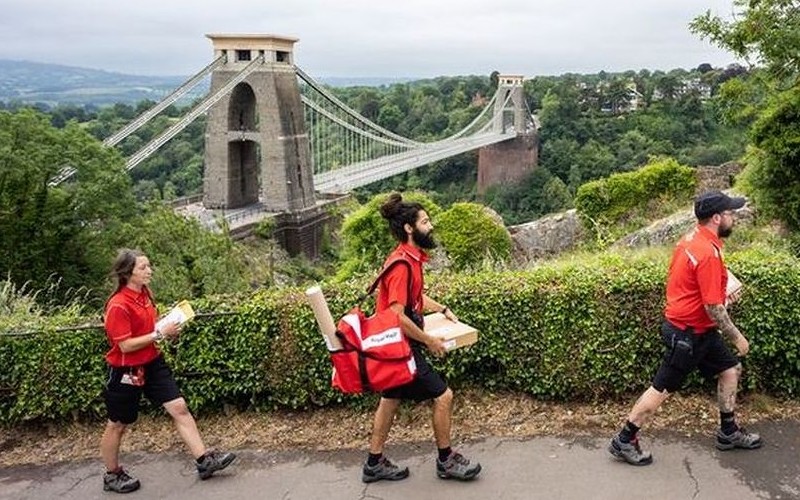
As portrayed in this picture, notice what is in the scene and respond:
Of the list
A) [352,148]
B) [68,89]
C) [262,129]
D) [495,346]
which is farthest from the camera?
[68,89]

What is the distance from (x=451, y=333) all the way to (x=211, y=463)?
1376 mm

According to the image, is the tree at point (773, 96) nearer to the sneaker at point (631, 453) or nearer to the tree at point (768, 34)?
the tree at point (768, 34)

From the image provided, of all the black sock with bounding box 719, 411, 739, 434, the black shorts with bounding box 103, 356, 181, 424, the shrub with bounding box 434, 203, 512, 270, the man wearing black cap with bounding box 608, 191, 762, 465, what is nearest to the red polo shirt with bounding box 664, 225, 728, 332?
the man wearing black cap with bounding box 608, 191, 762, 465

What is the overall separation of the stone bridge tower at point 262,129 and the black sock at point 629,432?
23.5m

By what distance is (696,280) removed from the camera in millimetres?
3244

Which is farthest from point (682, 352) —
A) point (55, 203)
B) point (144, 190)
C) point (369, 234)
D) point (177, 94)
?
point (144, 190)

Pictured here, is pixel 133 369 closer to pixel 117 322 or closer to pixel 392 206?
pixel 117 322

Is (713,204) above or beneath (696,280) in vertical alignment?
above

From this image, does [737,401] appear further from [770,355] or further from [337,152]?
[337,152]

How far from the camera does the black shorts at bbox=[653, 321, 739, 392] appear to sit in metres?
3.33

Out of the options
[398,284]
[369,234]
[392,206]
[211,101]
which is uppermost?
[211,101]

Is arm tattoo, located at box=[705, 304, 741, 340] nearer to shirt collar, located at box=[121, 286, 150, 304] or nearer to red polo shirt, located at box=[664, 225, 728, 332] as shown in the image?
red polo shirt, located at box=[664, 225, 728, 332]

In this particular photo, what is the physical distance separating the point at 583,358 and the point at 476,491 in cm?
110

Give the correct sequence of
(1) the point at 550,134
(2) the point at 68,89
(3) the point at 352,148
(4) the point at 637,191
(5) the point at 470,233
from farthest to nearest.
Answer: (2) the point at 68,89 → (1) the point at 550,134 → (3) the point at 352,148 → (5) the point at 470,233 → (4) the point at 637,191
